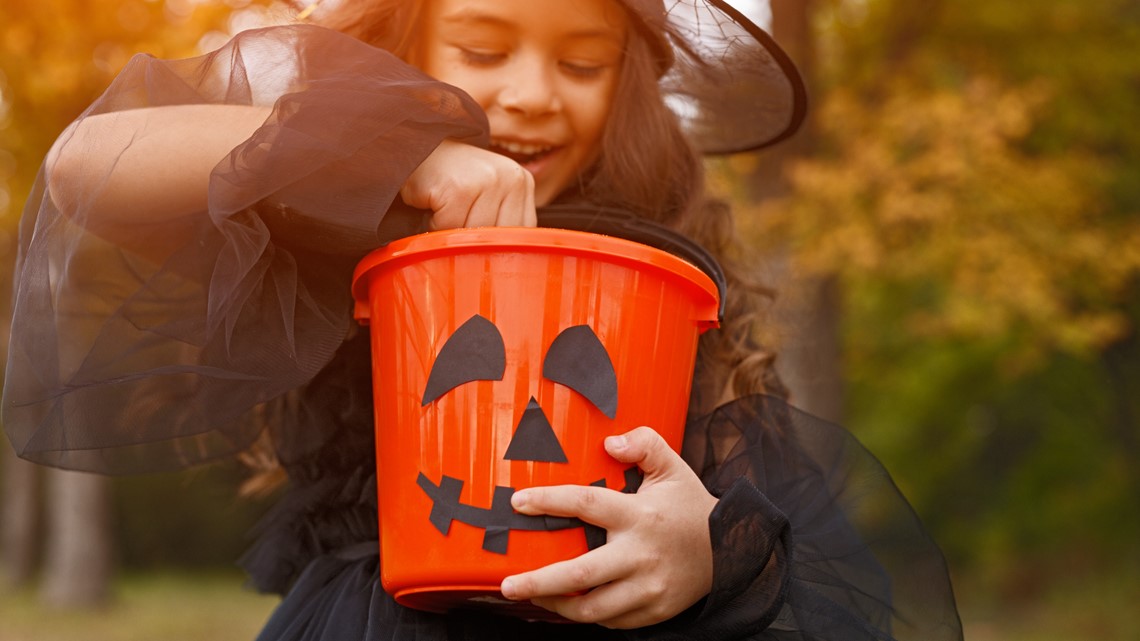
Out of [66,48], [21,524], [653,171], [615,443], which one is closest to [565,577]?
[615,443]

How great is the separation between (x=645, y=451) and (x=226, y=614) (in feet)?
31.2

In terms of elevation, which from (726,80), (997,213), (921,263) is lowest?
(921,263)

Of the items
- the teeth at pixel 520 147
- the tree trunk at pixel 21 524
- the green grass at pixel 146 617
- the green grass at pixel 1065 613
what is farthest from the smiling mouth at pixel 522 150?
the tree trunk at pixel 21 524

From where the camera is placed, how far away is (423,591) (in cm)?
136

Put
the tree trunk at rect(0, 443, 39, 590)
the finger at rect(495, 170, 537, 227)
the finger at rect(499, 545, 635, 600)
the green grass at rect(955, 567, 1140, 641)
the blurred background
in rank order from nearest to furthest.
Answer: the finger at rect(499, 545, 635, 600), the finger at rect(495, 170, 537, 227), the blurred background, the green grass at rect(955, 567, 1140, 641), the tree trunk at rect(0, 443, 39, 590)

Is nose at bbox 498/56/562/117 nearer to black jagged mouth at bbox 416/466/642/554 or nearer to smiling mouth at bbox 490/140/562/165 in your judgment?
smiling mouth at bbox 490/140/562/165

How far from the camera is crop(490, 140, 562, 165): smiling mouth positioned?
178 cm

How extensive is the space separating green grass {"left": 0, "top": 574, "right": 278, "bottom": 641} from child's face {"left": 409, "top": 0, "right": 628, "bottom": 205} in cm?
609

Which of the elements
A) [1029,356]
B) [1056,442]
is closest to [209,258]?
[1029,356]

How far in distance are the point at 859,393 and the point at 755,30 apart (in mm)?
16378

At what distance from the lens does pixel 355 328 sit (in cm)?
179

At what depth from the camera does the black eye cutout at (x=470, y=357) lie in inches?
51.7

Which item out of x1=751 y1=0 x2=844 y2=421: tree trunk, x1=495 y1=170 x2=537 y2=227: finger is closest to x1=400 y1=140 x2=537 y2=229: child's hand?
x1=495 y1=170 x2=537 y2=227: finger

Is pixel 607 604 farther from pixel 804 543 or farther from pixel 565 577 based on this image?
pixel 804 543
